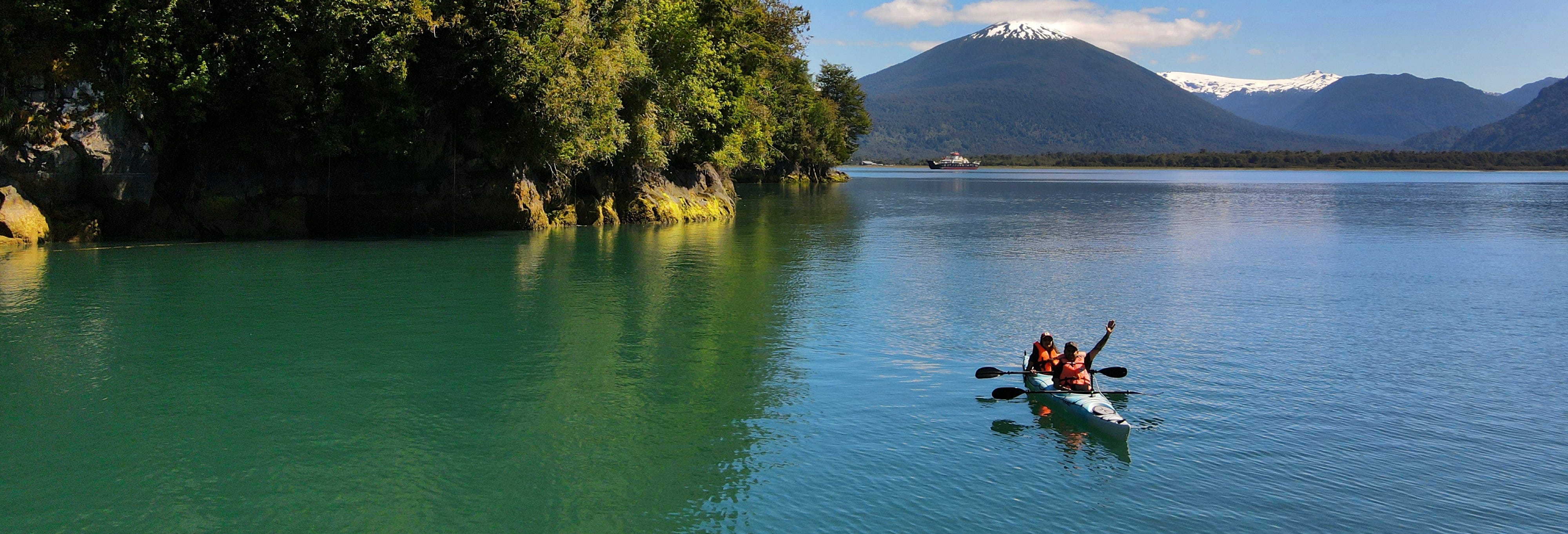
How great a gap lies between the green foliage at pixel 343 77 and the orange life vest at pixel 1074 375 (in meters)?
26.7

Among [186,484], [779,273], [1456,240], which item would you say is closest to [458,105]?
[779,273]

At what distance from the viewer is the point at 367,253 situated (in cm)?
3325

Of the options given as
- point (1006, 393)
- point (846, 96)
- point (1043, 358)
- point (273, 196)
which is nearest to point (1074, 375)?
point (1043, 358)

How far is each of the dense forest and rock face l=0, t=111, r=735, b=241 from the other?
0.09 m

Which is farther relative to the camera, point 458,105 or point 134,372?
point 458,105

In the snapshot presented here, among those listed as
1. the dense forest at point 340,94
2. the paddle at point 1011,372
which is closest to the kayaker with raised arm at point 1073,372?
the paddle at point 1011,372

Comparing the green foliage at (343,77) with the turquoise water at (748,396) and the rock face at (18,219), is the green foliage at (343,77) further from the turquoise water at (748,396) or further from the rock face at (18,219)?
the turquoise water at (748,396)

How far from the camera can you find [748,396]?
15445 mm

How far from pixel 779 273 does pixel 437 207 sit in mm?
18227

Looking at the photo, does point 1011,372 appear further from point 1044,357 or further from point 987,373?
point 1044,357

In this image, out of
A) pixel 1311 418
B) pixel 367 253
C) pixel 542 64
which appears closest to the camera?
pixel 1311 418

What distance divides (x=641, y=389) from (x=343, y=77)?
84.6ft

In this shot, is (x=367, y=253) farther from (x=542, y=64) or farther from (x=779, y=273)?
(x=779, y=273)

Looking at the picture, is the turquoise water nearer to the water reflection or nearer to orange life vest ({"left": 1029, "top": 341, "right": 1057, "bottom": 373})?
the water reflection
